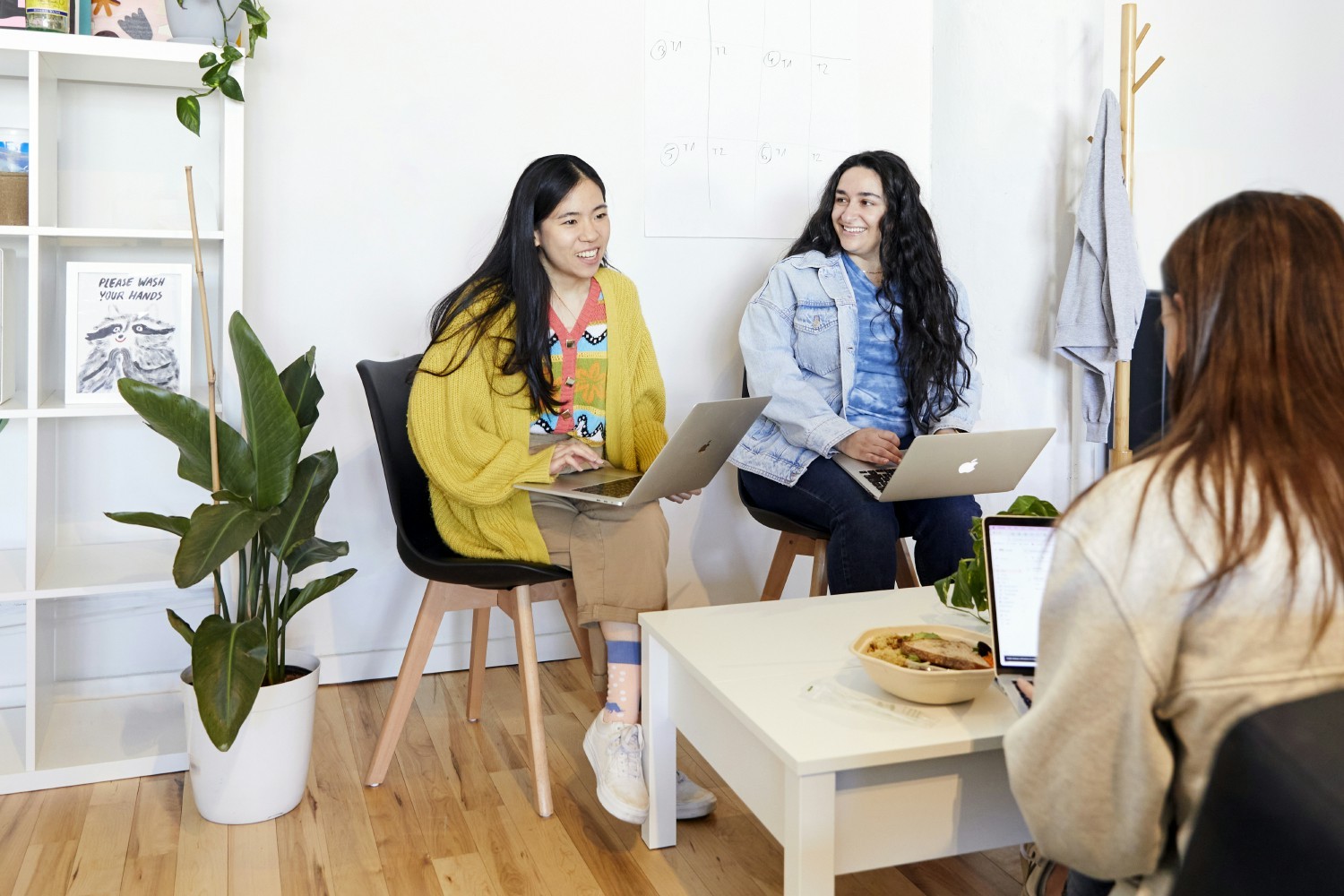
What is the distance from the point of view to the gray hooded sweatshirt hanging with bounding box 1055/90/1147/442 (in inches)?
110

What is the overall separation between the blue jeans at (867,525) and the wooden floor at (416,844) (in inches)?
19.9

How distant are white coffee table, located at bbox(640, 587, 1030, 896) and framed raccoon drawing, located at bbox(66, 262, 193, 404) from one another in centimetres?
126

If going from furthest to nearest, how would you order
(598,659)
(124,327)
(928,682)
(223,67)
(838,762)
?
(598,659) < (124,327) < (223,67) < (928,682) < (838,762)

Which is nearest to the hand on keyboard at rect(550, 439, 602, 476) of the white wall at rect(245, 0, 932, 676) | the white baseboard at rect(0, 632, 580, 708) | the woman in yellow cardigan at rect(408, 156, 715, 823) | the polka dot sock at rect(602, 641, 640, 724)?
the woman in yellow cardigan at rect(408, 156, 715, 823)

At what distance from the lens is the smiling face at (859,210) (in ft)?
8.38

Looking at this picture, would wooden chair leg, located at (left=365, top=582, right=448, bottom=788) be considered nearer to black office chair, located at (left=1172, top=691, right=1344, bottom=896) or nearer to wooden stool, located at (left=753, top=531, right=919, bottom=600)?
wooden stool, located at (left=753, top=531, right=919, bottom=600)

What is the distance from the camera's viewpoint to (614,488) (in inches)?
76.9

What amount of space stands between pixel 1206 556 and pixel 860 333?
181 cm

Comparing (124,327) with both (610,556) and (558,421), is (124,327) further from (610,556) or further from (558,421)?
(610,556)

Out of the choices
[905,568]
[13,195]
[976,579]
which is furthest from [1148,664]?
[13,195]

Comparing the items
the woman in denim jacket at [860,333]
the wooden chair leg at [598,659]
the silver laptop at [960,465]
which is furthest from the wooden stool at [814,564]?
the wooden chair leg at [598,659]

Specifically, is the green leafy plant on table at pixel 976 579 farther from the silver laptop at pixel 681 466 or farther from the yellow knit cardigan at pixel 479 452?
the yellow knit cardigan at pixel 479 452

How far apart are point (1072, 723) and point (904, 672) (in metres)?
0.47

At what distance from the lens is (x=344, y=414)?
2625 mm
